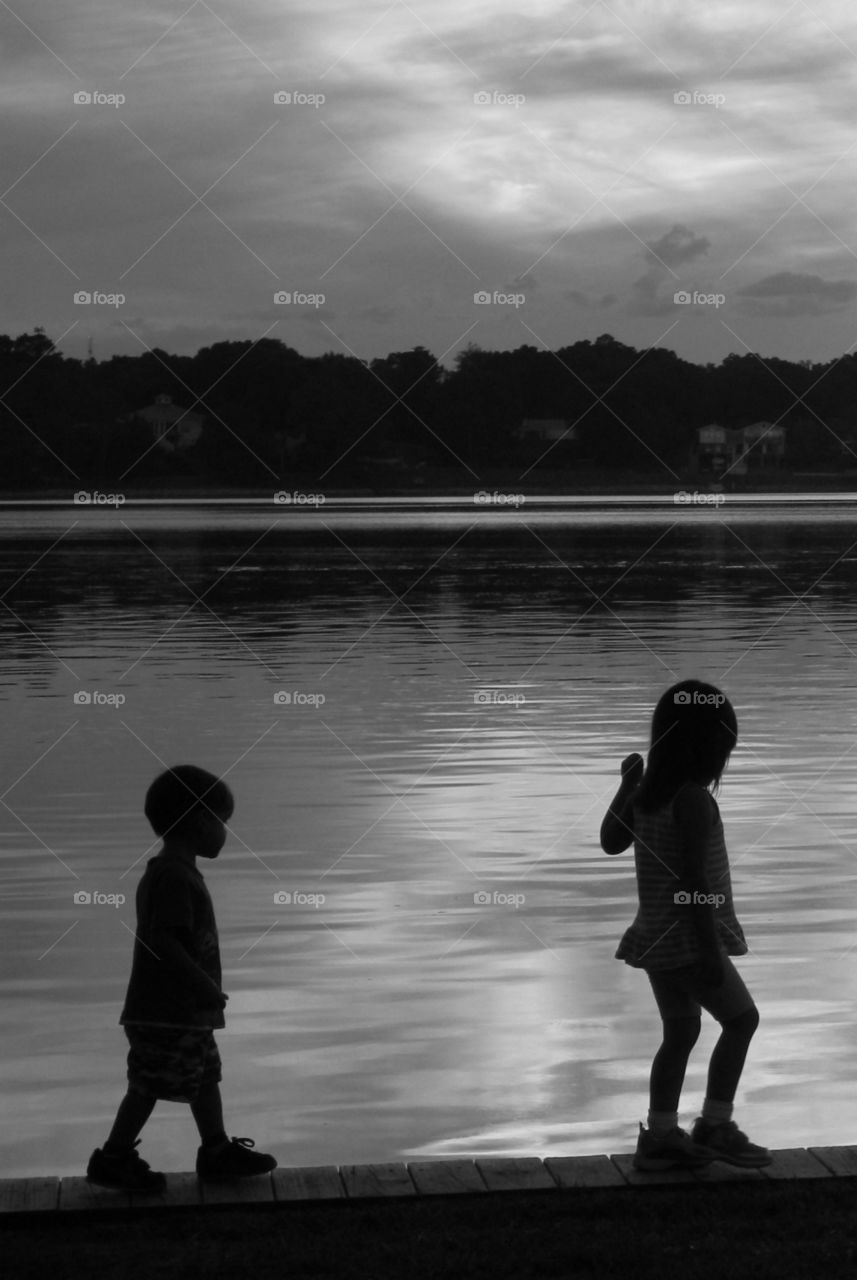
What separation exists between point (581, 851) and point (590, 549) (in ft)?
136

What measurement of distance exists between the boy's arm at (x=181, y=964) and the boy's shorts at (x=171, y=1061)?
0.32 ft

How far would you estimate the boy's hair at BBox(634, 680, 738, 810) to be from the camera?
17.4ft

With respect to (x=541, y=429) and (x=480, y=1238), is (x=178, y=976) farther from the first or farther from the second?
(x=541, y=429)

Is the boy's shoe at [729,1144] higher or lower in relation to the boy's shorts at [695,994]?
lower

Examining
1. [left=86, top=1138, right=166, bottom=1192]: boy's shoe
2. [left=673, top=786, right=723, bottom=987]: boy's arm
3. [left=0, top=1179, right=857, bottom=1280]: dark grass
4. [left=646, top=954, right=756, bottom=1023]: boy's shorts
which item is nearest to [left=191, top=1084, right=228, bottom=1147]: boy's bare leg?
[left=86, top=1138, right=166, bottom=1192]: boy's shoe

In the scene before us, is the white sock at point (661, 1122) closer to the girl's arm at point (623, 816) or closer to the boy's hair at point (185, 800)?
the girl's arm at point (623, 816)

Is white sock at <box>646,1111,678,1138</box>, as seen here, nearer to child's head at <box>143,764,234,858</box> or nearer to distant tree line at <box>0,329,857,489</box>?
child's head at <box>143,764,234,858</box>

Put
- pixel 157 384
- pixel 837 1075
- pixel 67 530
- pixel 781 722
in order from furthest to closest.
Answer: pixel 157 384 < pixel 67 530 < pixel 781 722 < pixel 837 1075

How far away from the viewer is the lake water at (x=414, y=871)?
6078 millimetres

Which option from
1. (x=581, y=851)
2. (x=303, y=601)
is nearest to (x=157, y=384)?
(x=303, y=601)

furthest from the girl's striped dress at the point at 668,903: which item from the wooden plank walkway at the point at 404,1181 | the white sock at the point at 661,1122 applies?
the wooden plank walkway at the point at 404,1181

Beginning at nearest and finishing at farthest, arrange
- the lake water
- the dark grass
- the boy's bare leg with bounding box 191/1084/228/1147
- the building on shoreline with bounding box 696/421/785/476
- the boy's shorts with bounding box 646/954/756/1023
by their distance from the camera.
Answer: the dark grass
the boy's bare leg with bounding box 191/1084/228/1147
the boy's shorts with bounding box 646/954/756/1023
the lake water
the building on shoreline with bounding box 696/421/785/476

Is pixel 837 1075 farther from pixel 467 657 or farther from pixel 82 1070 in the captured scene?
pixel 467 657

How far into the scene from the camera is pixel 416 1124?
19.3ft
